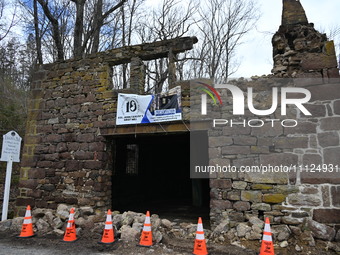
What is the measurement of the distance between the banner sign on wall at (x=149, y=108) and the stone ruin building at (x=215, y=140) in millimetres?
162

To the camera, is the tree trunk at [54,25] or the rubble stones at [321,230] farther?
the tree trunk at [54,25]

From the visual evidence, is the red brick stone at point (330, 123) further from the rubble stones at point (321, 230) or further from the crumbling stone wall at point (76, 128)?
the crumbling stone wall at point (76, 128)

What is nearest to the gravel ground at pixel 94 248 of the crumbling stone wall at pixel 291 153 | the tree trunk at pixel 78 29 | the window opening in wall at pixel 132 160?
the crumbling stone wall at pixel 291 153

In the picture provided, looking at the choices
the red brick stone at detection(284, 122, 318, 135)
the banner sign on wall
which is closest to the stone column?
the banner sign on wall

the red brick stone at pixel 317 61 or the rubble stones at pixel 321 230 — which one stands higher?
the red brick stone at pixel 317 61

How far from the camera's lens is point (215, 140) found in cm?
540

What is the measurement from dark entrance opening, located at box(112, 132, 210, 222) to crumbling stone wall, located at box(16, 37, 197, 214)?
1952mm

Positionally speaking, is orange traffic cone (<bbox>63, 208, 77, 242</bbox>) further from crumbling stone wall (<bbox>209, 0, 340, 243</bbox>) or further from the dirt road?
crumbling stone wall (<bbox>209, 0, 340, 243</bbox>)

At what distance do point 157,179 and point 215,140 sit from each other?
7.89 m

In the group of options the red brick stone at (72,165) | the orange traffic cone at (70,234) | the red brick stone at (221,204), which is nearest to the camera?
the orange traffic cone at (70,234)

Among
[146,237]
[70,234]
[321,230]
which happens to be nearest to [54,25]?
[70,234]

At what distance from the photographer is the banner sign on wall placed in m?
5.81

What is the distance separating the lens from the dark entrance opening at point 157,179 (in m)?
9.19

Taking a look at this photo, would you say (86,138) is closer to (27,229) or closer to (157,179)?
(27,229)
